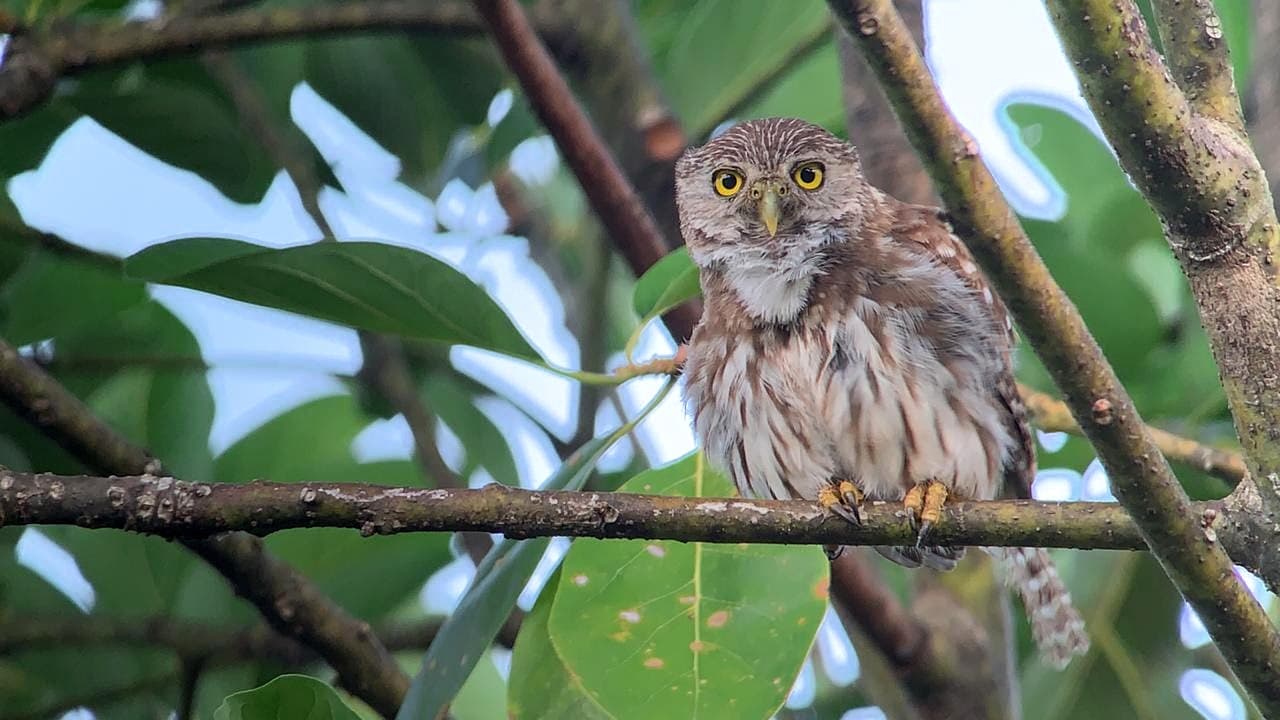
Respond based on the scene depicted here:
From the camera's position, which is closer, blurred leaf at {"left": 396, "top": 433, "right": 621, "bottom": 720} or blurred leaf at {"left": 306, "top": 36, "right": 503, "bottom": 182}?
blurred leaf at {"left": 396, "top": 433, "right": 621, "bottom": 720}

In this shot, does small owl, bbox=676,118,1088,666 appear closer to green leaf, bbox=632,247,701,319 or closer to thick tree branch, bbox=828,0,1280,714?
green leaf, bbox=632,247,701,319

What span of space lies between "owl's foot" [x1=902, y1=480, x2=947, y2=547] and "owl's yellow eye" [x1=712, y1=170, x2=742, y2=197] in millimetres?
1123

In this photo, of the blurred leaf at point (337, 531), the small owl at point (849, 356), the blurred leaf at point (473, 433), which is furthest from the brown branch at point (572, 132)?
the blurred leaf at point (473, 433)

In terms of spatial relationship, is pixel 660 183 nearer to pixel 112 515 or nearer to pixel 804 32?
pixel 804 32

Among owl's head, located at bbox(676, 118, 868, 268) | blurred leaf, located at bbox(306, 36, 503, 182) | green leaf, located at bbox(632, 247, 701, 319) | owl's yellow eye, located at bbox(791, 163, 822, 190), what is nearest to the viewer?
green leaf, located at bbox(632, 247, 701, 319)

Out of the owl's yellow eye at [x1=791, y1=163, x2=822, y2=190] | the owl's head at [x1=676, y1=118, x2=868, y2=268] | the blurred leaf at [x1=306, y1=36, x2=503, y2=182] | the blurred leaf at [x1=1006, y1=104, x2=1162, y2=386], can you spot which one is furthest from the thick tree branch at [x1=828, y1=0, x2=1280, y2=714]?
the blurred leaf at [x1=306, y1=36, x2=503, y2=182]

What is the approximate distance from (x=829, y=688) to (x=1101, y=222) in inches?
69.7

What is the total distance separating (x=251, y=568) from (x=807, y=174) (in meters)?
2.01

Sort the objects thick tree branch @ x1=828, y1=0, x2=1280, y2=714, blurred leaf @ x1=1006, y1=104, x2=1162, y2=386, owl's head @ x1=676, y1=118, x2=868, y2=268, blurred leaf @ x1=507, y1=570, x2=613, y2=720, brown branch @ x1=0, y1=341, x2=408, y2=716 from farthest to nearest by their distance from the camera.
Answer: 1. owl's head @ x1=676, y1=118, x2=868, y2=268
2. blurred leaf @ x1=1006, y1=104, x2=1162, y2=386
3. blurred leaf @ x1=507, y1=570, x2=613, y2=720
4. brown branch @ x1=0, y1=341, x2=408, y2=716
5. thick tree branch @ x1=828, y1=0, x2=1280, y2=714

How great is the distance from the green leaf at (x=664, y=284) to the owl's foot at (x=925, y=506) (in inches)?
27.4

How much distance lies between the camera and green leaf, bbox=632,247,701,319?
11.1 feet

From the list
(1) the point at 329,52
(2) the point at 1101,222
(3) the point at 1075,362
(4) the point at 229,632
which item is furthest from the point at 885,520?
(1) the point at 329,52

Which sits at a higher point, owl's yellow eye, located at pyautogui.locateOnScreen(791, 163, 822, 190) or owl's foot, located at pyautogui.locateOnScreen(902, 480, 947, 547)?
owl's yellow eye, located at pyautogui.locateOnScreen(791, 163, 822, 190)

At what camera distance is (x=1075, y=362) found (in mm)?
2229
